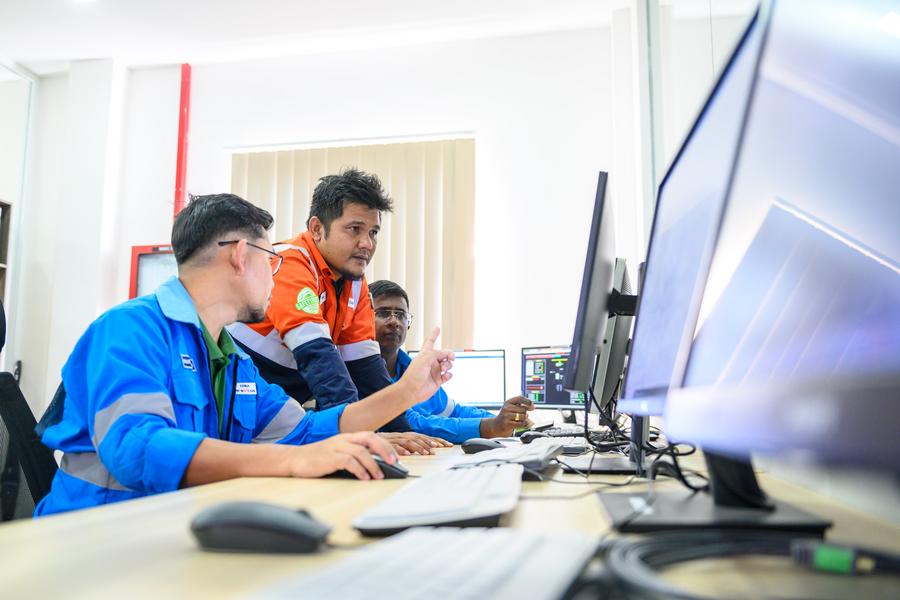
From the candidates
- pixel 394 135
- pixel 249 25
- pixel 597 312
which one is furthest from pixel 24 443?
pixel 249 25

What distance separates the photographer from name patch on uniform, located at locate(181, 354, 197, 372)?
4.24 ft

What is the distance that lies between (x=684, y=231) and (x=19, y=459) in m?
1.33

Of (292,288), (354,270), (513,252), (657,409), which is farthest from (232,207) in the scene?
(513,252)

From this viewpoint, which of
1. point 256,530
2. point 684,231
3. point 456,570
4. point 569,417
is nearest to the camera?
point 456,570

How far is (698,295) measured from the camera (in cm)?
68

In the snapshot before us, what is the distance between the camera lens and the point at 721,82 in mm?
667

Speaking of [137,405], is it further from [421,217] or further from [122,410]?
[421,217]

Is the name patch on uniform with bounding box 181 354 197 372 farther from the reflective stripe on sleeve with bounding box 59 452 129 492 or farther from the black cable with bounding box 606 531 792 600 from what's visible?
the black cable with bounding box 606 531 792 600

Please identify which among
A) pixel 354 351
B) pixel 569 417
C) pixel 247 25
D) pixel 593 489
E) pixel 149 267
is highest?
pixel 247 25

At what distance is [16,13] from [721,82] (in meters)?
4.76

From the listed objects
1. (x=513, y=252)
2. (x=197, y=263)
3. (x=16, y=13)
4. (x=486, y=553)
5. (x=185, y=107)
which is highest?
(x=16, y=13)

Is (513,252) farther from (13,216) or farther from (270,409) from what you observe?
(13,216)

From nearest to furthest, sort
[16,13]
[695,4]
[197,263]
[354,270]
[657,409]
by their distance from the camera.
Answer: [657,409], [197,263], [354,270], [695,4], [16,13]

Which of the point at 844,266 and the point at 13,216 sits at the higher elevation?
the point at 13,216
